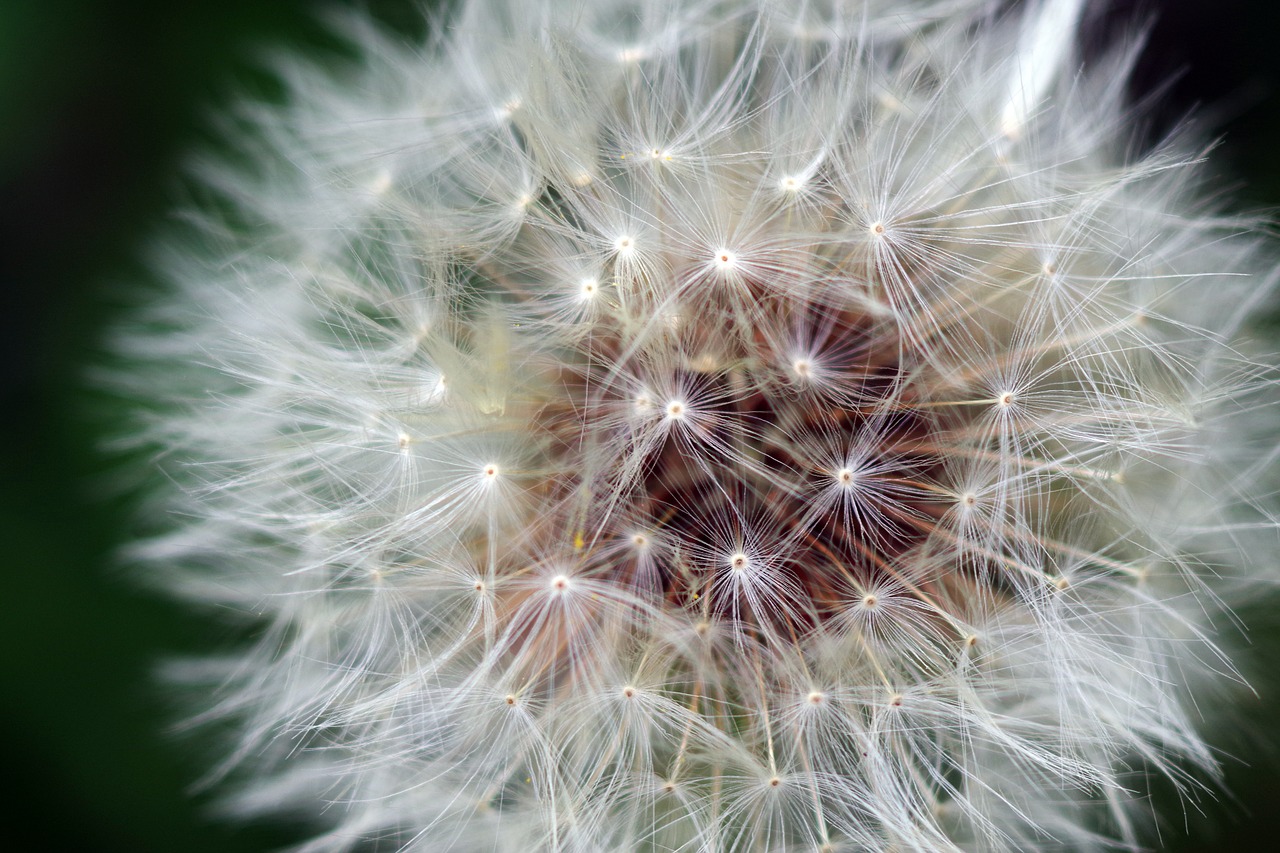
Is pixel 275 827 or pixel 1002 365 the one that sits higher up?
pixel 1002 365

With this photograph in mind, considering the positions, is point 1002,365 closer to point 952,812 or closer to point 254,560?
point 952,812

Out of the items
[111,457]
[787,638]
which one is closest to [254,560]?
[111,457]

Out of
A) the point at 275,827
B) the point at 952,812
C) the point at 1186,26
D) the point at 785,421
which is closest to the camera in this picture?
the point at 785,421

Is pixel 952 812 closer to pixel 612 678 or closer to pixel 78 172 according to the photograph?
pixel 612 678

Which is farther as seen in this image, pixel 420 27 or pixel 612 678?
pixel 420 27

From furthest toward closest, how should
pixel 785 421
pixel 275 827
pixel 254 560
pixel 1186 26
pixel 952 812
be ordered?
pixel 275 827 < pixel 1186 26 < pixel 254 560 < pixel 952 812 < pixel 785 421

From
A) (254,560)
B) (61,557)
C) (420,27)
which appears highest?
(420,27)
